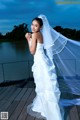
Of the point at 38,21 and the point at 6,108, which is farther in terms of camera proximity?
the point at 6,108

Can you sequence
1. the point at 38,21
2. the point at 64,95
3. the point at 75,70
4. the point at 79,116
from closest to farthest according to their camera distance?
1. the point at 38,21
2. the point at 79,116
3. the point at 75,70
4. the point at 64,95

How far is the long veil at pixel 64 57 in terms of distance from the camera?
4.69 meters

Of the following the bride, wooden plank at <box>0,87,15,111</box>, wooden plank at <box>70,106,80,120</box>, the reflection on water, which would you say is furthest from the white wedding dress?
the reflection on water

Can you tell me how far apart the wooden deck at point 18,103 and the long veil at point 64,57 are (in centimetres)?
40

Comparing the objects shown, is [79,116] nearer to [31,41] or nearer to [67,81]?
[67,81]

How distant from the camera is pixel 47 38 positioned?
4.68 metres

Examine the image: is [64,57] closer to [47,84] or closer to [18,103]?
[47,84]

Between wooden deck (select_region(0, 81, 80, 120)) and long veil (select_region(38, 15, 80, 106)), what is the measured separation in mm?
399

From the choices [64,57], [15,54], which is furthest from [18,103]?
[15,54]

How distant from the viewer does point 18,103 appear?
567 cm

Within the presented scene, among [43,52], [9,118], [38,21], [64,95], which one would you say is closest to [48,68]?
[43,52]

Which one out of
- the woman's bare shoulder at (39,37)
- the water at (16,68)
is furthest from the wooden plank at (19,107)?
the water at (16,68)

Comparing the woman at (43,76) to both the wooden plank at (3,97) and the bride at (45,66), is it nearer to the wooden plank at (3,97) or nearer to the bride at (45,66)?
the bride at (45,66)

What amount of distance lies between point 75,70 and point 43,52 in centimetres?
93
